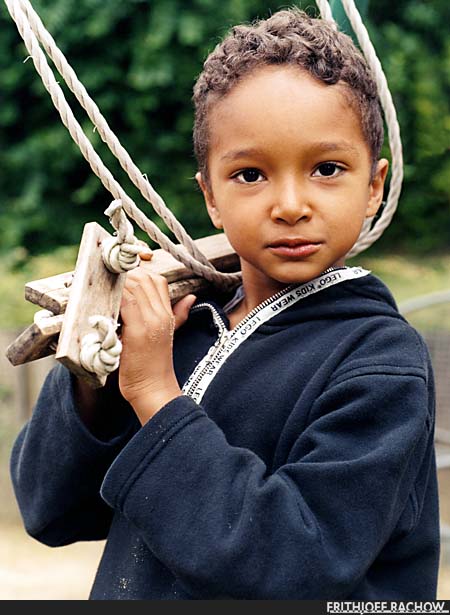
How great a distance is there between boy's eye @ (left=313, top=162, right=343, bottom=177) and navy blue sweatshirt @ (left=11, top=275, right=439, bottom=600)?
0.18 metres

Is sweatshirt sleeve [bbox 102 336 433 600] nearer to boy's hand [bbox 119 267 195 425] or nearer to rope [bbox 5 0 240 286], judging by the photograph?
boy's hand [bbox 119 267 195 425]

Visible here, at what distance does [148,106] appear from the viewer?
4699mm

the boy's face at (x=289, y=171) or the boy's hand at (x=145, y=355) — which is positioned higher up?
the boy's face at (x=289, y=171)

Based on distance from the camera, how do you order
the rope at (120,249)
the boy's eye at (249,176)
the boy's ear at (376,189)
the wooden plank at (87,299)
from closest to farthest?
the wooden plank at (87,299), the rope at (120,249), the boy's eye at (249,176), the boy's ear at (376,189)

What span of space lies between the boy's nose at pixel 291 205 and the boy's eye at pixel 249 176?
4 cm

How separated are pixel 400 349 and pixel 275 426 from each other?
8.1 inches

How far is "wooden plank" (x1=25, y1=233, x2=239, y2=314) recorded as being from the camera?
1.32 m

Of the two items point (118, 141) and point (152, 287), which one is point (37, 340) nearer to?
point (152, 287)

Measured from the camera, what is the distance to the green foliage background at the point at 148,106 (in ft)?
14.9

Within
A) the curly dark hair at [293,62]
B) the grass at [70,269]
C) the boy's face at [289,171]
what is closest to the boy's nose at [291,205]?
the boy's face at [289,171]

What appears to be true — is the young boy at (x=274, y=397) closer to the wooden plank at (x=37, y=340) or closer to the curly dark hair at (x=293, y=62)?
the curly dark hair at (x=293, y=62)

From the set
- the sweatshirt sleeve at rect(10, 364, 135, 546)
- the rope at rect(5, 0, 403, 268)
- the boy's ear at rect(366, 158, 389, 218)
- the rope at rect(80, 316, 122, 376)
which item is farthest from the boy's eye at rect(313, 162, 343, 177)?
the sweatshirt sleeve at rect(10, 364, 135, 546)

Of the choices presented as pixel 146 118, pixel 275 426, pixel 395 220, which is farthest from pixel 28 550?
pixel 275 426

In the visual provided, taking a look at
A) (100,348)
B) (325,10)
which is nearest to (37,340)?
(100,348)
